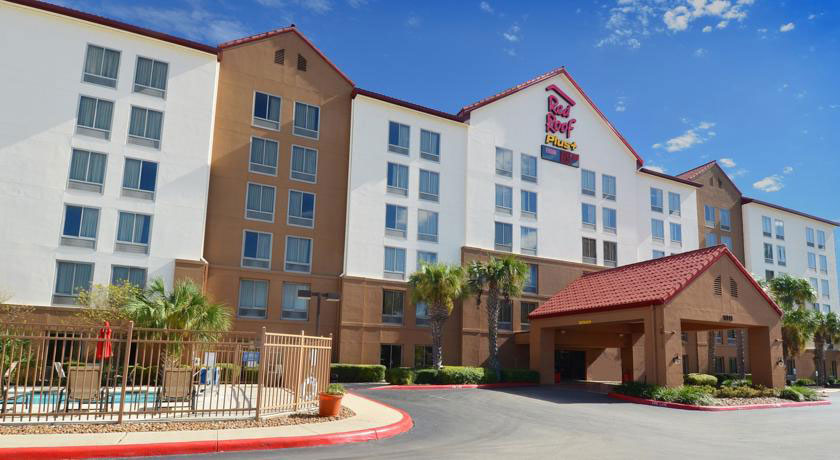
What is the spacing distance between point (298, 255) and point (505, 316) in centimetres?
1497

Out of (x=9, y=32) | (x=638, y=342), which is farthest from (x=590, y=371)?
(x=9, y=32)

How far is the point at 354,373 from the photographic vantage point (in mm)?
34156

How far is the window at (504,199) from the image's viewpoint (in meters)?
43.7

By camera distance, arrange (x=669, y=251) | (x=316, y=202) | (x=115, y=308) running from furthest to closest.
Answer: (x=669, y=251), (x=316, y=202), (x=115, y=308)

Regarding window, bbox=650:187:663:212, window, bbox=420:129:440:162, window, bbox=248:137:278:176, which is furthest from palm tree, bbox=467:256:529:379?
window, bbox=650:187:663:212

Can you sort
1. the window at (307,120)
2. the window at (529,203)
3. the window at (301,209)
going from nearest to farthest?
the window at (301,209)
the window at (307,120)
the window at (529,203)

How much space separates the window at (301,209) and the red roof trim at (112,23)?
31.7 ft

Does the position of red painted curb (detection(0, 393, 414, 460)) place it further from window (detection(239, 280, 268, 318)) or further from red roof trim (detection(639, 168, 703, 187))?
red roof trim (detection(639, 168, 703, 187))

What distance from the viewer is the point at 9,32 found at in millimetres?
31297

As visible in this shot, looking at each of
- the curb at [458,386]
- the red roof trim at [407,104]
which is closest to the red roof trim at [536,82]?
the red roof trim at [407,104]

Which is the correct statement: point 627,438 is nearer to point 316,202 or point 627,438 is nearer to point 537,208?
point 316,202

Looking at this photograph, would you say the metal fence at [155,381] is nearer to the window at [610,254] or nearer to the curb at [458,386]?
→ the curb at [458,386]

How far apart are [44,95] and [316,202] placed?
15447 millimetres

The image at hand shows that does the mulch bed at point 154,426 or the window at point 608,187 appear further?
the window at point 608,187
